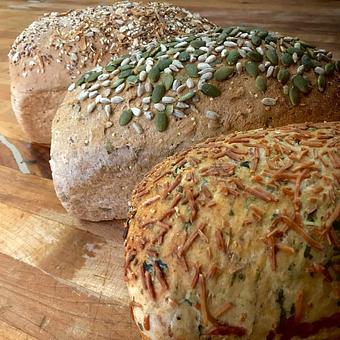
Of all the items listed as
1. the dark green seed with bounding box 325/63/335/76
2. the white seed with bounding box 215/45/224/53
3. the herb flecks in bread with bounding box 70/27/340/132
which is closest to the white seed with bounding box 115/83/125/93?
the herb flecks in bread with bounding box 70/27/340/132

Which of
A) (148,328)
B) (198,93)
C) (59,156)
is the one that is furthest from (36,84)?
(148,328)

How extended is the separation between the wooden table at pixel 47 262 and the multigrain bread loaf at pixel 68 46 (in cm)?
12

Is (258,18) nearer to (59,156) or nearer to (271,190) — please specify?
(59,156)

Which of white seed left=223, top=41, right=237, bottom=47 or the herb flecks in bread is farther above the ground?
white seed left=223, top=41, right=237, bottom=47

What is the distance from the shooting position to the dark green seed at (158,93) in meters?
1.19

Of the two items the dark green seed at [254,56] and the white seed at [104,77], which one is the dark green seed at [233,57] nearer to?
the dark green seed at [254,56]

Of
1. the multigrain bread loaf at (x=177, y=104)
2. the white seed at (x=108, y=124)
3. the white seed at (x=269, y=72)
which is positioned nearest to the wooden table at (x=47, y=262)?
the multigrain bread loaf at (x=177, y=104)

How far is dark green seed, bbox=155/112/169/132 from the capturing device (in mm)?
1164

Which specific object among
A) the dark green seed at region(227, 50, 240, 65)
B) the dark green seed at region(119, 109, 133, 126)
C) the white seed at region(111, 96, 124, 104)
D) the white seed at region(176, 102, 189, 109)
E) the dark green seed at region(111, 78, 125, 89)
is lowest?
the dark green seed at region(119, 109, 133, 126)

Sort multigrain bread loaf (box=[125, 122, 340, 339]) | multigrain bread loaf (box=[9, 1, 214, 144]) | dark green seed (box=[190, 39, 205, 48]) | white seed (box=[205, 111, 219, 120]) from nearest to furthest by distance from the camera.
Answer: multigrain bread loaf (box=[125, 122, 340, 339]), white seed (box=[205, 111, 219, 120]), dark green seed (box=[190, 39, 205, 48]), multigrain bread loaf (box=[9, 1, 214, 144])

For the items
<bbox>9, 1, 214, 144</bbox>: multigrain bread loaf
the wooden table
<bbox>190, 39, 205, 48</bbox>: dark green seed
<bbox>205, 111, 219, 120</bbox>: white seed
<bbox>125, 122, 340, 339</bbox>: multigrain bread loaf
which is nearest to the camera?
<bbox>125, 122, 340, 339</bbox>: multigrain bread loaf

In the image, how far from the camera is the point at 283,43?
1.26 metres

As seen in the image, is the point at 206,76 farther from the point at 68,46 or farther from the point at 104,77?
the point at 68,46

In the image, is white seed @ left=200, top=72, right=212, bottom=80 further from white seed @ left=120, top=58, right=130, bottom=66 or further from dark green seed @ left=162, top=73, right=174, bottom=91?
white seed @ left=120, top=58, right=130, bottom=66
